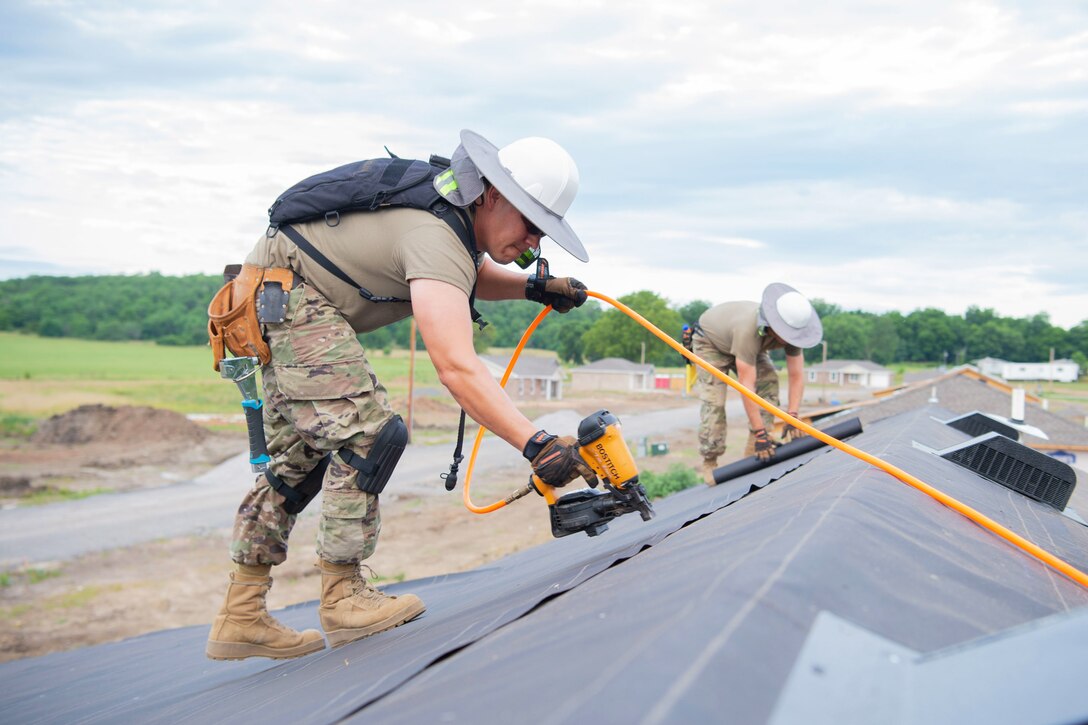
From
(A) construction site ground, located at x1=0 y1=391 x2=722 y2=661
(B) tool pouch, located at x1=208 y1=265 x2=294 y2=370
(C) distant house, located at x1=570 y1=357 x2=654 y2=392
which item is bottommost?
(A) construction site ground, located at x1=0 y1=391 x2=722 y2=661

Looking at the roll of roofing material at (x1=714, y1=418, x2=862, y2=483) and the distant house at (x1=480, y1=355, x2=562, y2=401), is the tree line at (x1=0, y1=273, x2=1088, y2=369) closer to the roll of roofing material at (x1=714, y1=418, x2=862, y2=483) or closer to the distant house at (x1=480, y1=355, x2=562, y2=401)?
the distant house at (x1=480, y1=355, x2=562, y2=401)

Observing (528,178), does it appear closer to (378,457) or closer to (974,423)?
(378,457)

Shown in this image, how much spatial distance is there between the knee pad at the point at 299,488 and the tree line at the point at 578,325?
7043 centimetres

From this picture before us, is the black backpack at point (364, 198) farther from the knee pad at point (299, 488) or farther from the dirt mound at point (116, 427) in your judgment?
the dirt mound at point (116, 427)

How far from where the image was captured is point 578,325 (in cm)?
7994

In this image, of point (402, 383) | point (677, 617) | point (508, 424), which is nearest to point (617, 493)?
point (508, 424)

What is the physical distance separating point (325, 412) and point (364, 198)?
75 cm

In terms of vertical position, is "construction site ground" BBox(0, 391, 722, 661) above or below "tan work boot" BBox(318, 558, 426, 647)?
below

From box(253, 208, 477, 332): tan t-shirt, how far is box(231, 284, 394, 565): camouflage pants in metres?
0.08

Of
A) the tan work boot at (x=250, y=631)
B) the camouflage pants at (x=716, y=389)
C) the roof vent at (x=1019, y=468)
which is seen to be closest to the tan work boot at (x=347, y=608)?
the tan work boot at (x=250, y=631)

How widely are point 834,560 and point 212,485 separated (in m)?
21.9

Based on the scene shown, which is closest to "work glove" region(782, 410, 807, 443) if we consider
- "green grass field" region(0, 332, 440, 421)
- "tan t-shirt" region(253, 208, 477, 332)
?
"tan t-shirt" region(253, 208, 477, 332)

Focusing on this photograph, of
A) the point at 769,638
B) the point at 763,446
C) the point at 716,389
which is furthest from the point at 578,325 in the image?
the point at 769,638

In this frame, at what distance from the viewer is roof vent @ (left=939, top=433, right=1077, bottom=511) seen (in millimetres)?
3355
